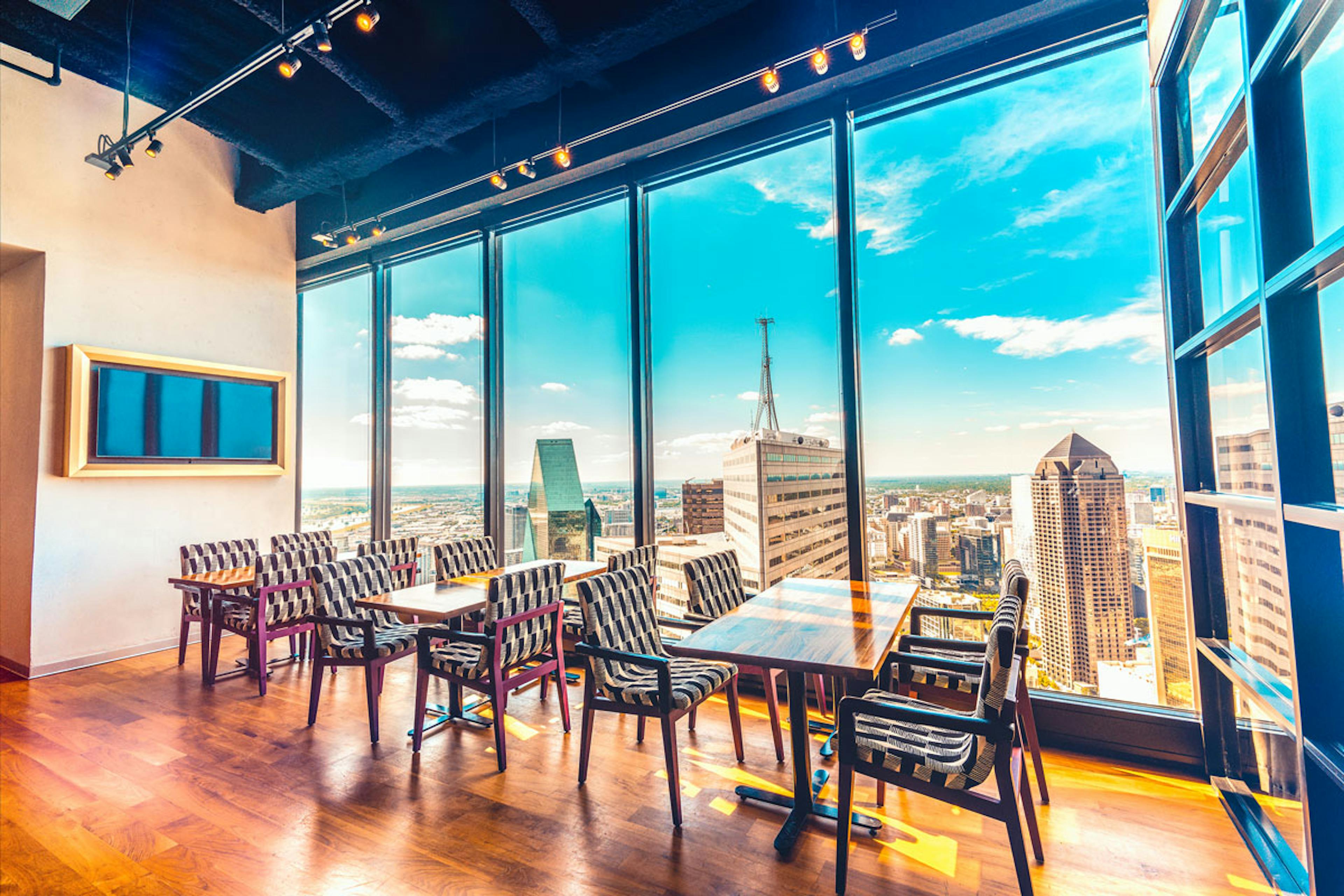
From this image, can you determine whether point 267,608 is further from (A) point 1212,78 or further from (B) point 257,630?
(A) point 1212,78

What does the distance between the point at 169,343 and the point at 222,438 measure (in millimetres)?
945

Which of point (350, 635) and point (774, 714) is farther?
point (350, 635)

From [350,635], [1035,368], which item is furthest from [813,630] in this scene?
[350,635]

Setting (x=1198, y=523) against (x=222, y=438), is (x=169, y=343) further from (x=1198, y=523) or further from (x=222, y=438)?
(x=1198, y=523)

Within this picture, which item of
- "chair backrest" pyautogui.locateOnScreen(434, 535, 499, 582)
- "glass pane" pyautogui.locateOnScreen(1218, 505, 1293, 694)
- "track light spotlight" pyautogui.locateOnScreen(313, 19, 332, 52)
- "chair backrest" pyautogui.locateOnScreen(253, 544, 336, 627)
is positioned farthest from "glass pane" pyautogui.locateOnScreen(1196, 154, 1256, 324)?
"chair backrest" pyautogui.locateOnScreen(253, 544, 336, 627)

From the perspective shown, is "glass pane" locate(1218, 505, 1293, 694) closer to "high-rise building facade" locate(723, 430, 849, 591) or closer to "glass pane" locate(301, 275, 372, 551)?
"high-rise building facade" locate(723, 430, 849, 591)

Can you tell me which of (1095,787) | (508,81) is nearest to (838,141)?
(508,81)

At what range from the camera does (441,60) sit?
412cm

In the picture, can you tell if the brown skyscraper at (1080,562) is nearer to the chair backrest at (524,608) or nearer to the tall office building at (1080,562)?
the tall office building at (1080,562)

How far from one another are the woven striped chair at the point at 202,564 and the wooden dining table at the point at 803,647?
4.02 m

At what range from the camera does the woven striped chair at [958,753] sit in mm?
1892

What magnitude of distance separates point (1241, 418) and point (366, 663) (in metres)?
4.29

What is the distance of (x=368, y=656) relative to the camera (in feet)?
11.1

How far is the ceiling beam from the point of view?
3.60 metres
